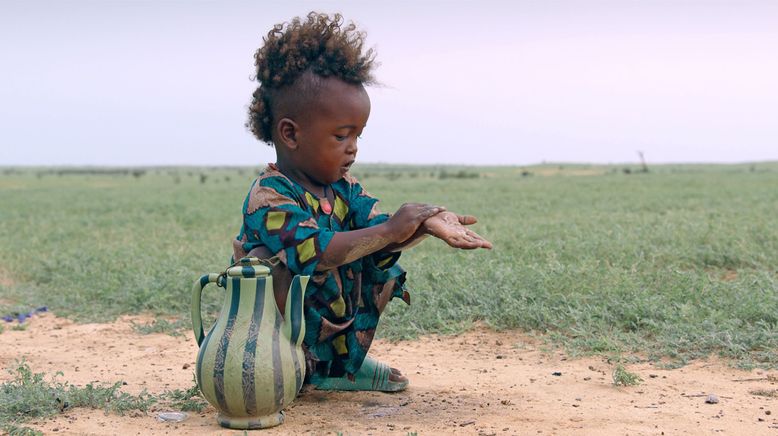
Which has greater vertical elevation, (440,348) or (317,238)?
(317,238)

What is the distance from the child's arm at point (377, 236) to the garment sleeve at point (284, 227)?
45 mm

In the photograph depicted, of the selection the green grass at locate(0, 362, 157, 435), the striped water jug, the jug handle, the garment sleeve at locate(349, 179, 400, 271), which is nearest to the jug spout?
the striped water jug

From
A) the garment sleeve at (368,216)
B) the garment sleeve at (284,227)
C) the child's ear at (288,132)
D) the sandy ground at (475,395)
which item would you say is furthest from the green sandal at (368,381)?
the child's ear at (288,132)

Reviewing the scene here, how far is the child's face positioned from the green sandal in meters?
0.99

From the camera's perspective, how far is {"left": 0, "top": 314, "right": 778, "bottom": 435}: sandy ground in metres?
3.39

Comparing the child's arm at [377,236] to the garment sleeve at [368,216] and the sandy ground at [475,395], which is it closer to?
the garment sleeve at [368,216]

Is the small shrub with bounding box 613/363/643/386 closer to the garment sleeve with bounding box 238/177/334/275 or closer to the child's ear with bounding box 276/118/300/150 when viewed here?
the garment sleeve with bounding box 238/177/334/275

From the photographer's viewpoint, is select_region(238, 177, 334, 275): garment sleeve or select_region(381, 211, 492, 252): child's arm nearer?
select_region(381, 211, 492, 252): child's arm

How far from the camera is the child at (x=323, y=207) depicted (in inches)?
133

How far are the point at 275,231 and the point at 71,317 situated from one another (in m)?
3.62

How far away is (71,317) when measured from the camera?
637 centimetres

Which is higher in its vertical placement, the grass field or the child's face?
the child's face

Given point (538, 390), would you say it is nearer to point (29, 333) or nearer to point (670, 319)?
point (670, 319)

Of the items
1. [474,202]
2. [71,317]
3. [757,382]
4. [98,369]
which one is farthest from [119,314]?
[474,202]
